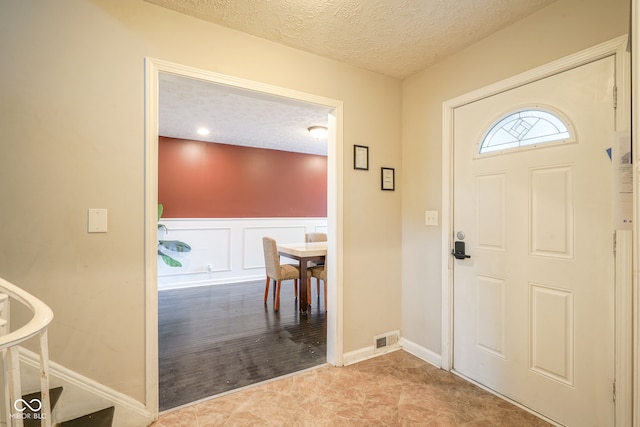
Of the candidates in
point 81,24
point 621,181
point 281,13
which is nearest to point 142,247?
point 81,24

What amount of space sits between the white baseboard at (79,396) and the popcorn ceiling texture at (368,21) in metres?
2.04

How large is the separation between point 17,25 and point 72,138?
0.57m

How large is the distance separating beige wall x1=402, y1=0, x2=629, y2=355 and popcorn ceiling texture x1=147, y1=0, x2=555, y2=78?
0.36 feet

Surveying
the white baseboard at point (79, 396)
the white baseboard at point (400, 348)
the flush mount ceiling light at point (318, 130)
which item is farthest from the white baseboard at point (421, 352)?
the flush mount ceiling light at point (318, 130)

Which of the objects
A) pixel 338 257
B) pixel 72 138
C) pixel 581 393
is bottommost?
pixel 581 393

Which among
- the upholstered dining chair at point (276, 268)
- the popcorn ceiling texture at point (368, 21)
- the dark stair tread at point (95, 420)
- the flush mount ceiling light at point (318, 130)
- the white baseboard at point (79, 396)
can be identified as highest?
the popcorn ceiling texture at point (368, 21)

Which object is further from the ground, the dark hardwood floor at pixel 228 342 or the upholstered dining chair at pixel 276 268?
the upholstered dining chair at pixel 276 268

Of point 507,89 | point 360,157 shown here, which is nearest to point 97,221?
point 360,157

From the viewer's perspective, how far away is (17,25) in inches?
56.4

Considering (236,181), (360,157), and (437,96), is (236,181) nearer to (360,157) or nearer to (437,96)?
(360,157)

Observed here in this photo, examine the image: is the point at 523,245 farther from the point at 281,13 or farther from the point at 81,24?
the point at 81,24

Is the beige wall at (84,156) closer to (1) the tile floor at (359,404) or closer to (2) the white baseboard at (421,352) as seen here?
(1) the tile floor at (359,404)

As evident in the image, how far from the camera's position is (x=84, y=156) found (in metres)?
1.55

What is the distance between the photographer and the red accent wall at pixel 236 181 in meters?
4.88
